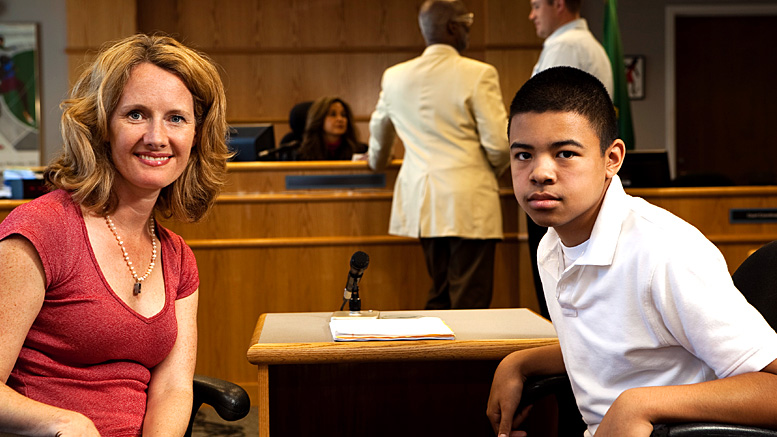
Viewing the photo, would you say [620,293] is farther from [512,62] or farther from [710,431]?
[512,62]

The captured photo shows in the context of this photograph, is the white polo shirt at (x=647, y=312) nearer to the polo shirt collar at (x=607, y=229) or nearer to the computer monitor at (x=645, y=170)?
the polo shirt collar at (x=607, y=229)

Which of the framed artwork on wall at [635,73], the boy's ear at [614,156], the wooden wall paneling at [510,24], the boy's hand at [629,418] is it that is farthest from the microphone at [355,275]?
the framed artwork on wall at [635,73]

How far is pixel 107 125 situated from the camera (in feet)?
4.73

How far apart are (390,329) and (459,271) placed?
192cm

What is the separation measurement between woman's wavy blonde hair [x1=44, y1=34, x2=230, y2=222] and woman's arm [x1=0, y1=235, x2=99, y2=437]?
17 cm

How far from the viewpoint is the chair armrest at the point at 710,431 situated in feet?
3.55

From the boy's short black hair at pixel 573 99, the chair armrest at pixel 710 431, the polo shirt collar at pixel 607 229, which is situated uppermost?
the boy's short black hair at pixel 573 99

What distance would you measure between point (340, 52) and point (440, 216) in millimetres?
3617

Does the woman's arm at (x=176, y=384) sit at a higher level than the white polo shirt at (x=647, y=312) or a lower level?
lower

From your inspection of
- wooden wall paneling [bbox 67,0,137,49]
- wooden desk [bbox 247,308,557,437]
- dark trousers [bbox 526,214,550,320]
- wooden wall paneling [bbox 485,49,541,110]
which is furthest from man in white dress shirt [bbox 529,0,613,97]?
wooden wall paneling [bbox 67,0,137,49]

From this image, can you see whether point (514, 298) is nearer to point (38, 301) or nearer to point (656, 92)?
point (38, 301)

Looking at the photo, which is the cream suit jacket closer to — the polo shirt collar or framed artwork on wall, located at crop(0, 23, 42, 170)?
the polo shirt collar

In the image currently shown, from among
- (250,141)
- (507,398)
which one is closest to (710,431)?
(507,398)

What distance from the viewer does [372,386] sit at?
1.98 metres
